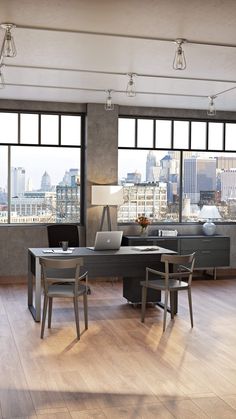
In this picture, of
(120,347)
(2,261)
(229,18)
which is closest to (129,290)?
(120,347)

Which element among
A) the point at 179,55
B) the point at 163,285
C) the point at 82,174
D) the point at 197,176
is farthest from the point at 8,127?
the point at 179,55

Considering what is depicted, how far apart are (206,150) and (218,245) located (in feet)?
5.80

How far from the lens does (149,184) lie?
975cm

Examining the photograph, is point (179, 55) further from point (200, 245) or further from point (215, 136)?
point (215, 136)

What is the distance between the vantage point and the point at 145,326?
618 centimetres

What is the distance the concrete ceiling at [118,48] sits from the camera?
4297 mm

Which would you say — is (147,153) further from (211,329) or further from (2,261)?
(211,329)

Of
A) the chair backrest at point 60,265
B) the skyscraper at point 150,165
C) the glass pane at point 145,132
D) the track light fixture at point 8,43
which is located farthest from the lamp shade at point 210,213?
the track light fixture at point 8,43

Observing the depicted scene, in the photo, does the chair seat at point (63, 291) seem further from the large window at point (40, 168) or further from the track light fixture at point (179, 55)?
the large window at point (40, 168)

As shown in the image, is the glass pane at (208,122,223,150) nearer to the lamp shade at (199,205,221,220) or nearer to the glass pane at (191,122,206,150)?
the glass pane at (191,122,206,150)

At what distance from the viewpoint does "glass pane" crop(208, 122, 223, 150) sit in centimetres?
996

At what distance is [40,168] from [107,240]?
9.18 feet

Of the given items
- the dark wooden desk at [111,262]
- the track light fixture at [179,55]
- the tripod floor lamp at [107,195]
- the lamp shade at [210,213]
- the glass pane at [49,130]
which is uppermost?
the track light fixture at [179,55]

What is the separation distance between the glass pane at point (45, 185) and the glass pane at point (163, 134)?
145 cm
